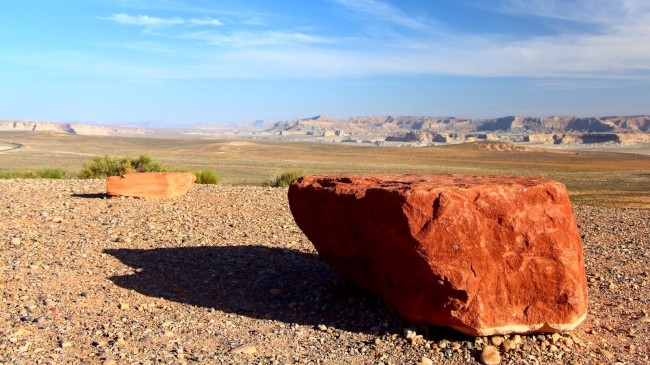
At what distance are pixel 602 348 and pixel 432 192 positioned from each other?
87.5 inches

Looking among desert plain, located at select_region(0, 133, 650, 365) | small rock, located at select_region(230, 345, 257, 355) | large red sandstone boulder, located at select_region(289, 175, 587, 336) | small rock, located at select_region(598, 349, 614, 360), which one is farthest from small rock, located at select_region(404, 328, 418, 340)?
small rock, located at select_region(598, 349, 614, 360)

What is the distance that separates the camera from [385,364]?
507cm

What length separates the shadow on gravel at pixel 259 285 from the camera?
6188mm

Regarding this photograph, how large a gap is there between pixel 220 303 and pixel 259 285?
78 cm

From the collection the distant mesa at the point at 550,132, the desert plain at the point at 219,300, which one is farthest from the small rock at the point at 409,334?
the distant mesa at the point at 550,132

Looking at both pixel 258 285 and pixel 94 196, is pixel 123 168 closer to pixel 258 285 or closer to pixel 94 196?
pixel 94 196

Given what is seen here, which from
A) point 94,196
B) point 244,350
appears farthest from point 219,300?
point 94,196

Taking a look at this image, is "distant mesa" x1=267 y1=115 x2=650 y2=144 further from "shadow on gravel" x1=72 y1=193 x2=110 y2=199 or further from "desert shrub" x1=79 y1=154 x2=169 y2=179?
"shadow on gravel" x1=72 y1=193 x2=110 y2=199

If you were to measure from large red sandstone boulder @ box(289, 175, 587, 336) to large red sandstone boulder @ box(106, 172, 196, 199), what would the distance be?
26.6 ft

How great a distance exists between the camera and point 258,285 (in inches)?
285

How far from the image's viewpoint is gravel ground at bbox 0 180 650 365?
17.1 ft

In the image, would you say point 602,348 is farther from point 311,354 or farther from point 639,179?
point 639,179

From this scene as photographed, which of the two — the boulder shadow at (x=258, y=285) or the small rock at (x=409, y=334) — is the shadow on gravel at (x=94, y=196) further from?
the small rock at (x=409, y=334)

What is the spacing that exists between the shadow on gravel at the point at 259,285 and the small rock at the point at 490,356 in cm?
40
